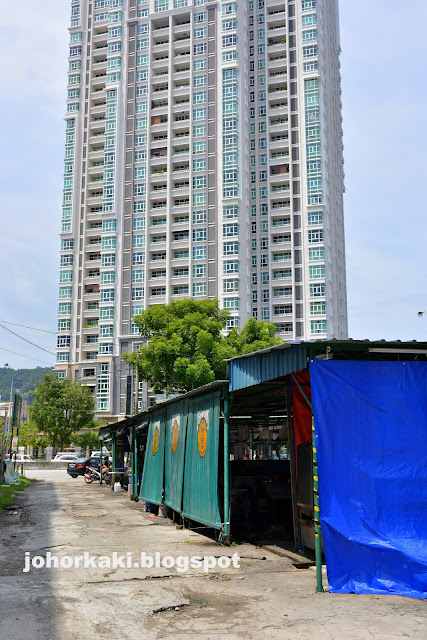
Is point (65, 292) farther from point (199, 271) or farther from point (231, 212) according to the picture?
point (231, 212)

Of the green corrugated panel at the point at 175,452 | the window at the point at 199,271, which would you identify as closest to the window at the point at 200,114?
the window at the point at 199,271

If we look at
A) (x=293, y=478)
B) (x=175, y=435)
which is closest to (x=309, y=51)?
(x=175, y=435)

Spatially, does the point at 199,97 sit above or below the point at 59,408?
above

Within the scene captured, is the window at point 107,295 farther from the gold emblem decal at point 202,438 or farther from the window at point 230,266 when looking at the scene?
the gold emblem decal at point 202,438

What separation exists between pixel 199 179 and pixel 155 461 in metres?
61.1

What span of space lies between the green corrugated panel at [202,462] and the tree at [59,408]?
52.5 m

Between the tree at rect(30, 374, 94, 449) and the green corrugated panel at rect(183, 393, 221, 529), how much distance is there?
172 feet

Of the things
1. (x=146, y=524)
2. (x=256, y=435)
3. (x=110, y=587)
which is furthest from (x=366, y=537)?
(x=256, y=435)

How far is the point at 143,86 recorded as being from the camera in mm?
80688

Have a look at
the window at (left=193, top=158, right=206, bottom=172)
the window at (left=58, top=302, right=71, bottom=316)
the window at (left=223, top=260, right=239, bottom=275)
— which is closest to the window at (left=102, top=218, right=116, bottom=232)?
the window at (left=58, top=302, right=71, bottom=316)

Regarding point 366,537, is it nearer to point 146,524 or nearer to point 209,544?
point 209,544

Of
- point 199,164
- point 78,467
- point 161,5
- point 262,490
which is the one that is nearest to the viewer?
point 262,490

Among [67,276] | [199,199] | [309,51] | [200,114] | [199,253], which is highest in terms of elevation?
[309,51]

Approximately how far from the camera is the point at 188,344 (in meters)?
42.5
